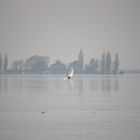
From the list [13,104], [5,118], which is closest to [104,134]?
[5,118]

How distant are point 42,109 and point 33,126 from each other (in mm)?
3876

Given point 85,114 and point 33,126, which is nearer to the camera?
point 33,126

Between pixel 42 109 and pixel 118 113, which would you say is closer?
pixel 118 113

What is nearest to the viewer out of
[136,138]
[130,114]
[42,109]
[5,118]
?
[136,138]

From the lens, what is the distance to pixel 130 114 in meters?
13.6

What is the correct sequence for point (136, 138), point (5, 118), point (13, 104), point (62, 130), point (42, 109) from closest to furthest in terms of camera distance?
point (136, 138)
point (62, 130)
point (5, 118)
point (42, 109)
point (13, 104)

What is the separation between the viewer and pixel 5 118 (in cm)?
1256

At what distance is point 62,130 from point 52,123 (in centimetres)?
105

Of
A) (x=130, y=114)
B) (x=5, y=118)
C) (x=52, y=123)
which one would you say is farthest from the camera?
(x=130, y=114)

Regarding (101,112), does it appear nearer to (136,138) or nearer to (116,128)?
(116,128)

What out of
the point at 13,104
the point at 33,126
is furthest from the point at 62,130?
the point at 13,104

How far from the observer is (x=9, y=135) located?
9.89m

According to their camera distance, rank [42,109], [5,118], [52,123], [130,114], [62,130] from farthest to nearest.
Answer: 1. [42,109]
2. [130,114]
3. [5,118]
4. [52,123]
5. [62,130]

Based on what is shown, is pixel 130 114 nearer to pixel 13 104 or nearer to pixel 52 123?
pixel 52 123
